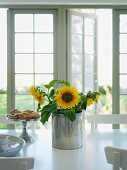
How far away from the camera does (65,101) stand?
1369 millimetres

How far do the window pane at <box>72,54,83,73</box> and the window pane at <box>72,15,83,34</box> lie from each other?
1.01 ft

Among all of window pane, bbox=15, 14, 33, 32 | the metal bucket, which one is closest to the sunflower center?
the metal bucket

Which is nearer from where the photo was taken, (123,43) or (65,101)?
(65,101)

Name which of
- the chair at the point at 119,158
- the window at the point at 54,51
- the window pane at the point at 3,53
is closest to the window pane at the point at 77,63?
the window at the point at 54,51

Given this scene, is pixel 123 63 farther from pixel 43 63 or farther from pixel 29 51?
pixel 29 51

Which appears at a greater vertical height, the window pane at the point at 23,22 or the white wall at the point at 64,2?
the white wall at the point at 64,2

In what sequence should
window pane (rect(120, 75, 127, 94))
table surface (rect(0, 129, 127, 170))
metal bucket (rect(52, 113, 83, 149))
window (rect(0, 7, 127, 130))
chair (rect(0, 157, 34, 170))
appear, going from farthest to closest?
window pane (rect(120, 75, 127, 94))
window (rect(0, 7, 127, 130))
metal bucket (rect(52, 113, 83, 149))
table surface (rect(0, 129, 127, 170))
chair (rect(0, 157, 34, 170))

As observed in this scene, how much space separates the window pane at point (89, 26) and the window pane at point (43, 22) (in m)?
0.45

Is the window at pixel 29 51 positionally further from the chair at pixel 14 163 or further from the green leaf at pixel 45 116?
the chair at pixel 14 163

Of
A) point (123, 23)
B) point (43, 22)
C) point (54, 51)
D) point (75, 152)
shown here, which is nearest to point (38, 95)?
point (75, 152)

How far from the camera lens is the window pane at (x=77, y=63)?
337 centimetres

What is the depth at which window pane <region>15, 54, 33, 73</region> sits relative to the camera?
337 cm

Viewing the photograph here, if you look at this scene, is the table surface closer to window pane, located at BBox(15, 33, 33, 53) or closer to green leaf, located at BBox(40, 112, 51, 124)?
green leaf, located at BBox(40, 112, 51, 124)

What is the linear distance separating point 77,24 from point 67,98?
2.17 meters
